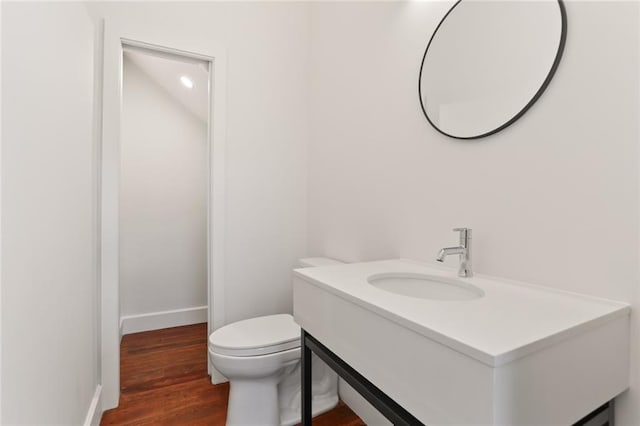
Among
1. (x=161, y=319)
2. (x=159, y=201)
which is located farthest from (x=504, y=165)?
(x=161, y=319)

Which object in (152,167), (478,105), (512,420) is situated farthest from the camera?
(152,167)

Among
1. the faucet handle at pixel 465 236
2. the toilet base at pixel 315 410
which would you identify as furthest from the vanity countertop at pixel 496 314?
the toilet base at pixel 315 410

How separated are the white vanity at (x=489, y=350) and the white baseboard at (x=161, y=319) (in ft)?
7.51

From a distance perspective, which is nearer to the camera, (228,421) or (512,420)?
(512,420)

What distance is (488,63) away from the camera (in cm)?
106

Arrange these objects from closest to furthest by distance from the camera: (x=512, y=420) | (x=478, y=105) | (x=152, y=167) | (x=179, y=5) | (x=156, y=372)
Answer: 1. (x=512, y=420)
2. (x=478, y=105)
3. (x=179, y=5)
4. (x=156, y=372)
5. (x=152, y=167)

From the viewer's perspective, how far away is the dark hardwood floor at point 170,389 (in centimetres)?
161

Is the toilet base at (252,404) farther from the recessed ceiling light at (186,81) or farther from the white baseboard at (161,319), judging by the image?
the recessed ceiling light at (186,81)

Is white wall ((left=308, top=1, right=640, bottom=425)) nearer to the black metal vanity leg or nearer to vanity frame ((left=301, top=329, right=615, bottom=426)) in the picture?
vanity frame ((left=301, top=329, right=615, bottom=426))

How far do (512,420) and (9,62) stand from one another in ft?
3.98

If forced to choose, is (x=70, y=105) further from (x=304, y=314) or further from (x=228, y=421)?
(x=228, y=421)

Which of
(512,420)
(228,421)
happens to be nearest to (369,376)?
(512,420)

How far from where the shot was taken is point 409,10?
1379 millimetres

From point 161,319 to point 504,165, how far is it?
2806 mm
